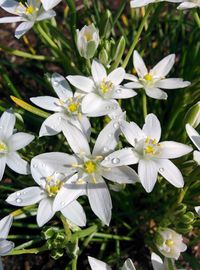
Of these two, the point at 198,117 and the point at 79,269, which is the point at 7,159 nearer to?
the point at 198,117

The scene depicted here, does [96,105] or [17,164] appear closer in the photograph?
[17,164]

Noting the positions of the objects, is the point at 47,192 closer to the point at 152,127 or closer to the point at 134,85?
the point at 152,127

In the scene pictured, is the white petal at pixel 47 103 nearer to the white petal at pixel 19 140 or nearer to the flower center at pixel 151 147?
the white petal at pixel 19 140

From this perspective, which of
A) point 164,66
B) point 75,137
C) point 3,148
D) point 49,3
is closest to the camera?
point 75,137

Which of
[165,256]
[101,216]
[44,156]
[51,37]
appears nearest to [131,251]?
[165,256]

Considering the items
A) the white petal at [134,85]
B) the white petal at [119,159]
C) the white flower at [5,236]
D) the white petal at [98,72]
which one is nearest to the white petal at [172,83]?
the white petal at [134,85]

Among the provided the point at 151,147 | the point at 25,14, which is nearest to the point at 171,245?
the point at 151,147
